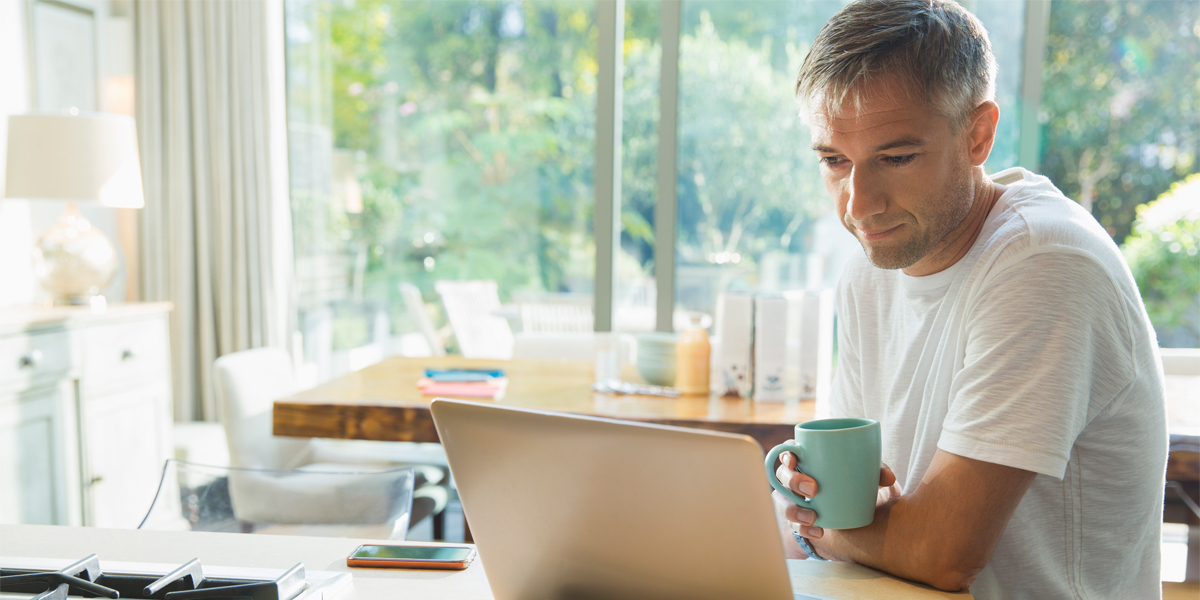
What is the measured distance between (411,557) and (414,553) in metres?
0.01

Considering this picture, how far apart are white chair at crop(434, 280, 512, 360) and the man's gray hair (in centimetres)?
315

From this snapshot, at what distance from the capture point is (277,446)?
2.19 meters

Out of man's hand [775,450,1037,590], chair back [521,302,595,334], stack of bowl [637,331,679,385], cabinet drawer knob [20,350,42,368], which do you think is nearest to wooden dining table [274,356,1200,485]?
stack of bowl [637,331,679,385]

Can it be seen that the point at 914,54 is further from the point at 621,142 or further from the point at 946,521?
the point at 621,142

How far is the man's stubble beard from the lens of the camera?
0.95 meters

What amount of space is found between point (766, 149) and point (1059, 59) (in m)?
1.31

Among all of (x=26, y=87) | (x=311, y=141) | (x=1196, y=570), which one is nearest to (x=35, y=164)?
(x=26, y=87)

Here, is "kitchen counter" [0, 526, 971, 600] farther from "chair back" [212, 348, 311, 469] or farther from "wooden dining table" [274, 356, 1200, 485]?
"chair back" [212, 348, 311, 469]

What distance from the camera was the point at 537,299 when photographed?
3.99 meters

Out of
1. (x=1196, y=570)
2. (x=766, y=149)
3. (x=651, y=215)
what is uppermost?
(x=766, y=149)

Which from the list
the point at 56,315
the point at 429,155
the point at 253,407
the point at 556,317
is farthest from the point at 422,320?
the point at 253,407

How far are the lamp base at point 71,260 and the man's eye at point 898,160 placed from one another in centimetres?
264

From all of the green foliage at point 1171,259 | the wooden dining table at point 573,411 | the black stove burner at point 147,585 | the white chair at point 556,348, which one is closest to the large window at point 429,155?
the white chair at point 556,348

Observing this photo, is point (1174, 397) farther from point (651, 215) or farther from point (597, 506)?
point (651, 215)
